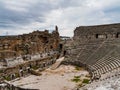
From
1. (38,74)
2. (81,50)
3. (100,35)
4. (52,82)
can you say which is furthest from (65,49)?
(52,82)

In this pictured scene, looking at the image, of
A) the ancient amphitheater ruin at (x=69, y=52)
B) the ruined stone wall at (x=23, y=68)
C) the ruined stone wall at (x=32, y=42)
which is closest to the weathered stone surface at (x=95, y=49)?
the ancient amphitheater ruin at (x=69, y=52)

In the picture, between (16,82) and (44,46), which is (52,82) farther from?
(44,46)

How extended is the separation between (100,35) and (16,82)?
68.9ft

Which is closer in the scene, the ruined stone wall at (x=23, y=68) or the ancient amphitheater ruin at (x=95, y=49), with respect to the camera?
the ancient amphitheater ruin at (x=95, y=49)

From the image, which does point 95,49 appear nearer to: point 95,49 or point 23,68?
point 95,49

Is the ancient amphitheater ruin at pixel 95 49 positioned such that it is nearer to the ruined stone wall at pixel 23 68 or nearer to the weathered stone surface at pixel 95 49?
the weathered stone surface at pixel 95 49

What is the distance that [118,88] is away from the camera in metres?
14.0

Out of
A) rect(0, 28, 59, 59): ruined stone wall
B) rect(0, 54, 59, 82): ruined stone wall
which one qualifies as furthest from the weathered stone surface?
rect(0, 28, 59, 59): ruined stone wall

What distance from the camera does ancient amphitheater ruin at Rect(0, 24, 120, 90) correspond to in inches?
998

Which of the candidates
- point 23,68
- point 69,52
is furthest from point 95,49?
point 23,68

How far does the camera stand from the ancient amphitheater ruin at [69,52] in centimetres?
2536

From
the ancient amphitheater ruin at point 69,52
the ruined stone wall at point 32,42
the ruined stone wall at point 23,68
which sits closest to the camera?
the ruined stone wall at point 23,68

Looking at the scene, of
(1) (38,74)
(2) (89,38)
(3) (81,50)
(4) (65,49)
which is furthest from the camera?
(2) (89,38)

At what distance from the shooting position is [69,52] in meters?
36.7
